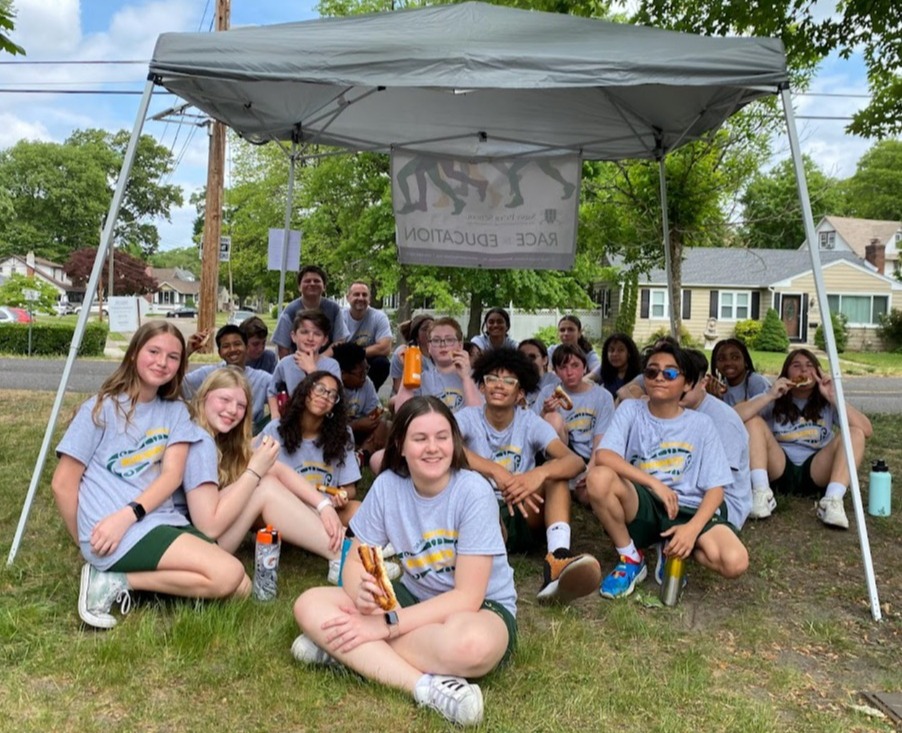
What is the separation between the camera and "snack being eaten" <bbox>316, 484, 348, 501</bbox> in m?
3.91

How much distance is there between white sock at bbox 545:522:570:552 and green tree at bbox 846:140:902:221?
57.3m

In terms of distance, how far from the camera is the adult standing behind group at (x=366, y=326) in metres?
6.82

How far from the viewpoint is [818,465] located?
505cm

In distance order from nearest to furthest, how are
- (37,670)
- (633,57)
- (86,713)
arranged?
(86,713)
(37,670)
(633,57)

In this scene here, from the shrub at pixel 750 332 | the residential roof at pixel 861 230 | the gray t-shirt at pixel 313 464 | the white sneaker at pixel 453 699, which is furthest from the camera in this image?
the residential roof at pixel 861 230

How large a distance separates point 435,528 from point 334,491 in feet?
4.39

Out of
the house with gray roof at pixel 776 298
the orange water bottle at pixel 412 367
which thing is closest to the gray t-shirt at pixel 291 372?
the orange water bottle at pixel 412 367

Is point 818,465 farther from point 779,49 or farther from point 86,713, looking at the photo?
point 86,713

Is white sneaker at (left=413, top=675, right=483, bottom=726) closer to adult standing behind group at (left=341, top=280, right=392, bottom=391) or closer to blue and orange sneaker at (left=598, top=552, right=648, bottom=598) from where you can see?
blue and orange sneaker at (left=598, top=552, right=648, bottom=598)

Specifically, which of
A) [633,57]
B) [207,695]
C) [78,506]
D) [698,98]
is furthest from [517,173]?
[207,695]

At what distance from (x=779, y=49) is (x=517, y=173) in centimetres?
304

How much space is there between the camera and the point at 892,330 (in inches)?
1117

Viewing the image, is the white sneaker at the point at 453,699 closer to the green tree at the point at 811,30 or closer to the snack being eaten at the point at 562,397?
the snack being eaten at the point at 562,397

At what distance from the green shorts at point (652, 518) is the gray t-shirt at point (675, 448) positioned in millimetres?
76
